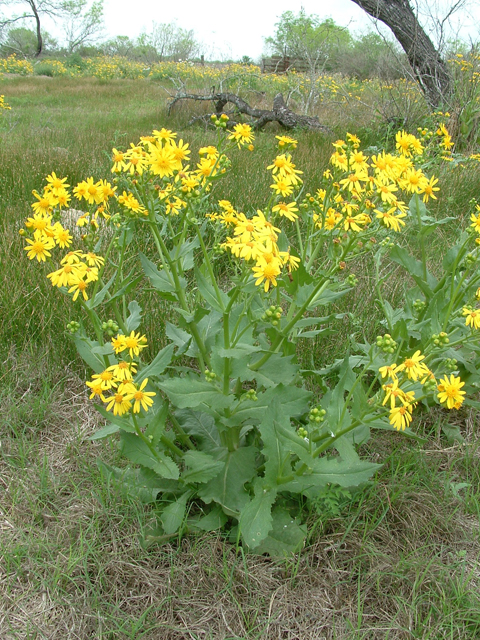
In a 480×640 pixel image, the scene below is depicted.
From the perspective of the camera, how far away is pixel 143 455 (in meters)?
1.79

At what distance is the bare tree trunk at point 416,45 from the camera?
7.74m

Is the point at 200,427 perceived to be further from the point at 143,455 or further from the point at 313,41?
the point at 313,41

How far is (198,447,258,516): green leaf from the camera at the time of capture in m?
1.90

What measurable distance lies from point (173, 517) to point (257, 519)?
380mm

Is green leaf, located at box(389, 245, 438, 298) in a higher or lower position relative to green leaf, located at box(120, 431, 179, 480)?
higher

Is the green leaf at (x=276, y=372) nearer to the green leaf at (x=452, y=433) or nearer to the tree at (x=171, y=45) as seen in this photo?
the green leaf at (x=452, y=433)

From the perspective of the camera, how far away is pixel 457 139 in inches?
281

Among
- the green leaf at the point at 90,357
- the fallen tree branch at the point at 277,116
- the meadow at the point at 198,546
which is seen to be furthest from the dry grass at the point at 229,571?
the fallen tree branch at the point at 277,116

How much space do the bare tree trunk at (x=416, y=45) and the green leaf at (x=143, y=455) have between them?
7812 millimetres

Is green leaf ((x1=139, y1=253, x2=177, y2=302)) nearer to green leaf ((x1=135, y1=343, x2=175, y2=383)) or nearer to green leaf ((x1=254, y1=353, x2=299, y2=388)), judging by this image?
green leaf ((x1=135, y1=343, x2=175, y2=383))

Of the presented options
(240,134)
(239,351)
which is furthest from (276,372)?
(240,134)

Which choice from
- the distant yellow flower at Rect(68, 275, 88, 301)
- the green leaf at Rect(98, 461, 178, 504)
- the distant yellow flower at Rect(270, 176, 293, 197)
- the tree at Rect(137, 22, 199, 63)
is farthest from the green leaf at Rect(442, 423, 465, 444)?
the tree at Rect(137, 22, 199, 63)

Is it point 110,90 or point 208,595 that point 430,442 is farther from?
point 110,90

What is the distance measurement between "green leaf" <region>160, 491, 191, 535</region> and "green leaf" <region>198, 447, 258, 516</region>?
9 cm
